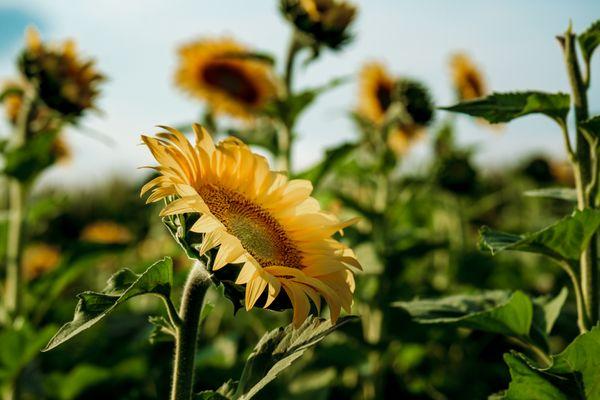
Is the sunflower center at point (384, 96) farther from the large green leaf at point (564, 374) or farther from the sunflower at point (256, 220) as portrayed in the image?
the large green leaf at point (564, 374)

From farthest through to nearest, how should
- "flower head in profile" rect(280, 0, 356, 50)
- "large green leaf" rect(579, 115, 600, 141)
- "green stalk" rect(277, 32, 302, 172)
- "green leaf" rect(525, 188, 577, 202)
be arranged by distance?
"flower head in profile" rect(280, 0, 356, 50) → "green stalk" rect(277, 32, 302, 172) → "green leaf" rect(525, 188, 577, 202) → "large green leaf" rect(579, 115, 600, 141)

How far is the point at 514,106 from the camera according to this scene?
1150mm

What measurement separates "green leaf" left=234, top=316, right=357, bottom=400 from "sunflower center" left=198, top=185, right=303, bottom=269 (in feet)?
0.36

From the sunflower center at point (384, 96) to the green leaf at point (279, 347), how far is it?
290cm

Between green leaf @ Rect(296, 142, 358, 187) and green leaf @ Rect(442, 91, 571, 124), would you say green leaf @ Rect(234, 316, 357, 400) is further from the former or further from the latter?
green leaf @ Rect(296, 142, 358, 187)

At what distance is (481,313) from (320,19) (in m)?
1.62

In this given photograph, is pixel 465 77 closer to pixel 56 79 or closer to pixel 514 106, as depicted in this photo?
pixel 56 79

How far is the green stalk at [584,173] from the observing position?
1150mm

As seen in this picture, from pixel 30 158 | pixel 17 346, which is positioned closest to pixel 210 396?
pixel 17 346

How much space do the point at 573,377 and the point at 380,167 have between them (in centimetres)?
174

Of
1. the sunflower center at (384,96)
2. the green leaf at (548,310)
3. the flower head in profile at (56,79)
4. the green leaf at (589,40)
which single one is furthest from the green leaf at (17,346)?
the sunflower center at (384,96)

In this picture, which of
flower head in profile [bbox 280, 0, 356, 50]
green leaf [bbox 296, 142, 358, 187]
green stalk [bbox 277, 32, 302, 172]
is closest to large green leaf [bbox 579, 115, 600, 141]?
green leaf [bbox 296, 142, 358, 187]

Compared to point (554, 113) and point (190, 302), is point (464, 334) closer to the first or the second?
point (554, 113)

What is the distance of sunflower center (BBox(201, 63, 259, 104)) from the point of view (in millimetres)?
3268
